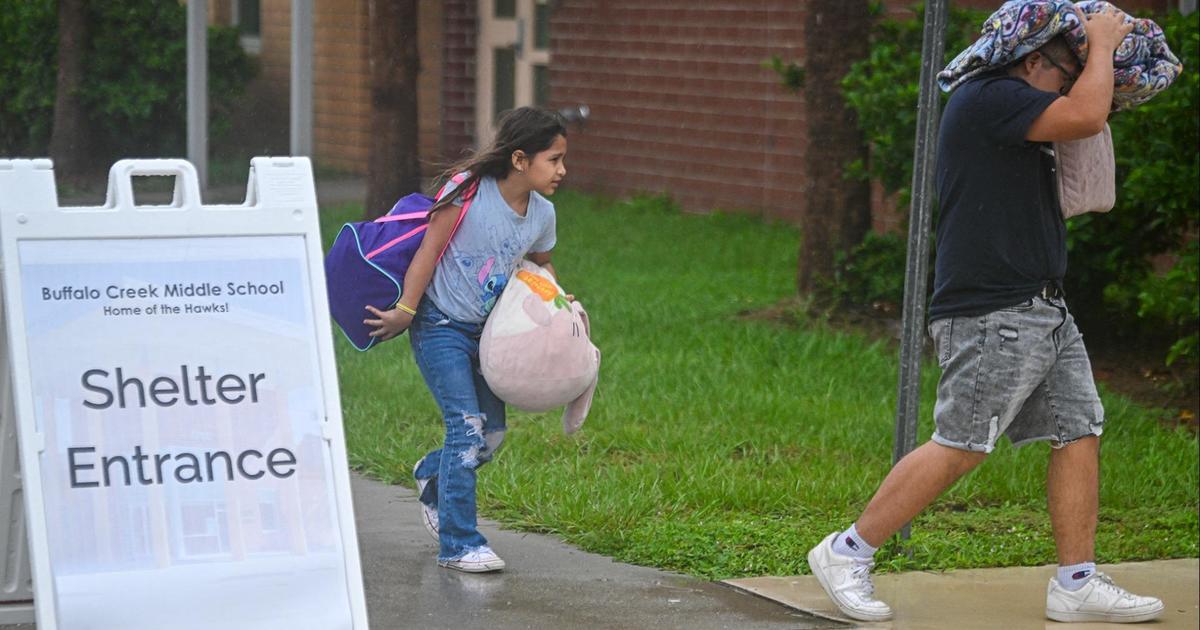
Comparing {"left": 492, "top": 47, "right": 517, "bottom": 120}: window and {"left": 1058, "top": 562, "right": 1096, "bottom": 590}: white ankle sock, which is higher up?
{"left": 492, "top": 47, "right": 517, "bottom": 120}: window

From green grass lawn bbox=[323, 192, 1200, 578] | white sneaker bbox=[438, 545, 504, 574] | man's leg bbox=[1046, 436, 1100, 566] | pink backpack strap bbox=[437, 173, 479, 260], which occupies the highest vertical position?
pink backpack strap bbox=[437, 173, 479, 260]

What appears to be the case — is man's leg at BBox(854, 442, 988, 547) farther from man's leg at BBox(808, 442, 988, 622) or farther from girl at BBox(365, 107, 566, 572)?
girl at BBox(365, 107, 566, 572)

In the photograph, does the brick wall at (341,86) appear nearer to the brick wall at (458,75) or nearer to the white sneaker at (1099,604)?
the brick wall at (458,75)

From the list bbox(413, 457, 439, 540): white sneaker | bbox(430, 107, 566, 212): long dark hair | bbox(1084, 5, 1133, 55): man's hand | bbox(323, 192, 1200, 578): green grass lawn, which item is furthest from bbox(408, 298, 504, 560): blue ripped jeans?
bbox(1084, 5, 1133, 55): man's hand

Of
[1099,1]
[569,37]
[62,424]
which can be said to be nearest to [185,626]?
[62,424]

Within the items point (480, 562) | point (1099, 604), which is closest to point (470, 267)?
point (480, 562)

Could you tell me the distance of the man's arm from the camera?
175 inches

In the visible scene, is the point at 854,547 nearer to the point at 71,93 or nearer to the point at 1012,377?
the point at 1012,377

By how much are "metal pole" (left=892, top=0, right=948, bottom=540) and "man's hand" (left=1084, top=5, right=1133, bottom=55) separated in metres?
0.64

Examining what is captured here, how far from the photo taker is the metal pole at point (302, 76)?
7.54 metres

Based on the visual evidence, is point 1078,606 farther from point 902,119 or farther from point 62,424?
point 902,119

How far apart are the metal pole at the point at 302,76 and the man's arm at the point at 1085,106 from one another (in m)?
3.88

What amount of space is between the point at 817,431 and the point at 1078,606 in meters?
2.29

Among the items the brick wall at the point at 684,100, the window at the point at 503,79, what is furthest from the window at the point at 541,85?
the window at the point at 503,79
